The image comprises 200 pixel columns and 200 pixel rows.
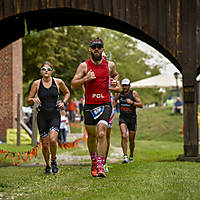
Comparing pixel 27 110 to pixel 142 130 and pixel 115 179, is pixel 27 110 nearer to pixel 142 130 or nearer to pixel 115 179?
pixel 142 130

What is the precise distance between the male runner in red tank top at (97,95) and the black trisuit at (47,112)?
138cm

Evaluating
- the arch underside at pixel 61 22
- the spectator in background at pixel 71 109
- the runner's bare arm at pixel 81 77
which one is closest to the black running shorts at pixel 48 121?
the runner's bare arm at pixel 81 77

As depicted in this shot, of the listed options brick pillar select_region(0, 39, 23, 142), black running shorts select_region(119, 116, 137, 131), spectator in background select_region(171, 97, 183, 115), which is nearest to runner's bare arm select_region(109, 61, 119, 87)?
black running shorts select_region(119, 116, 137, 131)

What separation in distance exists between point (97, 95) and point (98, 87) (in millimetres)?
132

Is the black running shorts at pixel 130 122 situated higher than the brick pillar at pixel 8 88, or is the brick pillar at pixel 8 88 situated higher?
the brick pillar at pixel 8 88

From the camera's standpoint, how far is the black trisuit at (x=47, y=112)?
879 cm

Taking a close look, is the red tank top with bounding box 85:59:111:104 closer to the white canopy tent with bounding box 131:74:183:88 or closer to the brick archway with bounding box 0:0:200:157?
the brick archway with bounding box 0:0:200:157

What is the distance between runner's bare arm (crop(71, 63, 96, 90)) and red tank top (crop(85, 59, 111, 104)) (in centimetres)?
10

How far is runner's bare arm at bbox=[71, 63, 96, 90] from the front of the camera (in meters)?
7.25

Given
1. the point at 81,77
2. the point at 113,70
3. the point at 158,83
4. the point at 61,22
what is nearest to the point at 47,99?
the point at 81,77

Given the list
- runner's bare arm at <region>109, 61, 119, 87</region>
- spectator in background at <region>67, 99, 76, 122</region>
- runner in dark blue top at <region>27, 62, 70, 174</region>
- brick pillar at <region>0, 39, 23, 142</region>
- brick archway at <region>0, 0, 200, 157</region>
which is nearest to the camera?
runner's bare arm at <region>109, 61, 119, 87</region>

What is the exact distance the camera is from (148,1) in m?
11.0

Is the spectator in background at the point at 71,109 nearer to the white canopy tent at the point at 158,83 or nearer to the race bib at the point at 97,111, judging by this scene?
the white canopy tent at the point at 158,83

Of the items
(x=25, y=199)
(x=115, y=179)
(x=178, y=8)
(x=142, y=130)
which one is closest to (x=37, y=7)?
(x=178, y=8)
